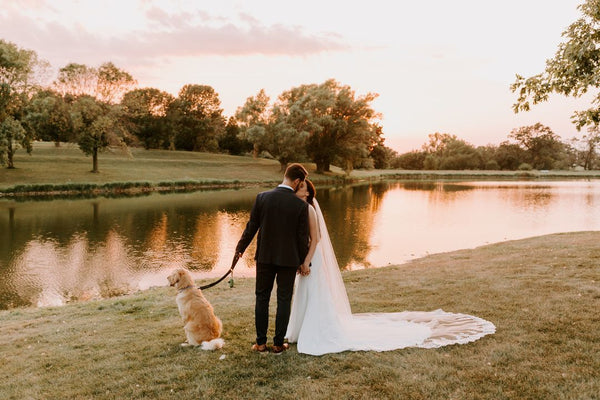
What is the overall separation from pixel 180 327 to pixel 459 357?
4.34m

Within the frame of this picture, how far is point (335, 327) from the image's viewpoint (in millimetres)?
5750

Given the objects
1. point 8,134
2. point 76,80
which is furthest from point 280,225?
point 76,80

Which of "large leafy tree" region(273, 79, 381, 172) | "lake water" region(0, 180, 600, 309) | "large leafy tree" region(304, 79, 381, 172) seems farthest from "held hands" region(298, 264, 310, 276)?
"large leafy tree" region(304, 79, 381, 172)

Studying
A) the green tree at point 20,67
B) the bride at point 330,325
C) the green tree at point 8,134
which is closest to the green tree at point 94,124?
the green tree at point 20,67

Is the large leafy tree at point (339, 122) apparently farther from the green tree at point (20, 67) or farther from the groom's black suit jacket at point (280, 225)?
the groom's black suit jacket at point (280, 225)

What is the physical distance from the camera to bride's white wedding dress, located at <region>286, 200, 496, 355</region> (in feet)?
18.4

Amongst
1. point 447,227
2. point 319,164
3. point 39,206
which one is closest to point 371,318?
point 447,227

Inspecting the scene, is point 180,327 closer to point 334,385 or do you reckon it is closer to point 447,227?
point 334,385

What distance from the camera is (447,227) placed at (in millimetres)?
25000

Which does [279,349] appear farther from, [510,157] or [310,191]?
[510,157]

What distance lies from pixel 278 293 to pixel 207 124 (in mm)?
84328

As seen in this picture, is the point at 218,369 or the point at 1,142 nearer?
the point at 218,369

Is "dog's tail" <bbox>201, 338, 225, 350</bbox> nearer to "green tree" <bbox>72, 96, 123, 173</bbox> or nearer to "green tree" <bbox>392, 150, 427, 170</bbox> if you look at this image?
"green tree" <bbox>72, 96, 123, 173</bbox>

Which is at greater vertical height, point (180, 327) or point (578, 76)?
point (578, 76)
